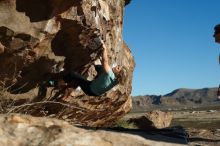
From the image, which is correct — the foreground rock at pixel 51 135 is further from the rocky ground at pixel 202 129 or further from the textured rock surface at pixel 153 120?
the textured rock surface at pixel 153 120

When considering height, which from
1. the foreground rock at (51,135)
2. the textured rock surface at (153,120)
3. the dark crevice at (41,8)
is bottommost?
the foreground rock at (51,135)

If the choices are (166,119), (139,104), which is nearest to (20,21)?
(166,119)

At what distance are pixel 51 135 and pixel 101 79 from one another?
3101 mm

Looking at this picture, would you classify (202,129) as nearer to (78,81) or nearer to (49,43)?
(78,81)

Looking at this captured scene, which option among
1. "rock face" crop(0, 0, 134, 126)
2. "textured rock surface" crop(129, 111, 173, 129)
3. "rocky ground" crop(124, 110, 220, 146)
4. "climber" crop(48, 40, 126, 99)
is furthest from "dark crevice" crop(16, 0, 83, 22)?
"textured rock surface" crop(129, 111, 173, 129)

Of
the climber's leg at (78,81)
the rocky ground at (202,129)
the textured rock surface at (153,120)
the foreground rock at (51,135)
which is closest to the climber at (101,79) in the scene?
the climber's leg at (78,81)

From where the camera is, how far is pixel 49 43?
7.71 meters

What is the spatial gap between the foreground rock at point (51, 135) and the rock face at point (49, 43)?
1814 millimetres

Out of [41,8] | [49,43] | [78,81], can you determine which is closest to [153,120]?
[78,81]

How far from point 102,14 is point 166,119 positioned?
14.6 metres

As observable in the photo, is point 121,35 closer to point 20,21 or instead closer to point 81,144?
point 20,21

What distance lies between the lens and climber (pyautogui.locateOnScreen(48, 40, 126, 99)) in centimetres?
725

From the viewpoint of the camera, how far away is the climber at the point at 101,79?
7.25 meters

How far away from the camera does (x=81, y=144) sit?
4.24m
